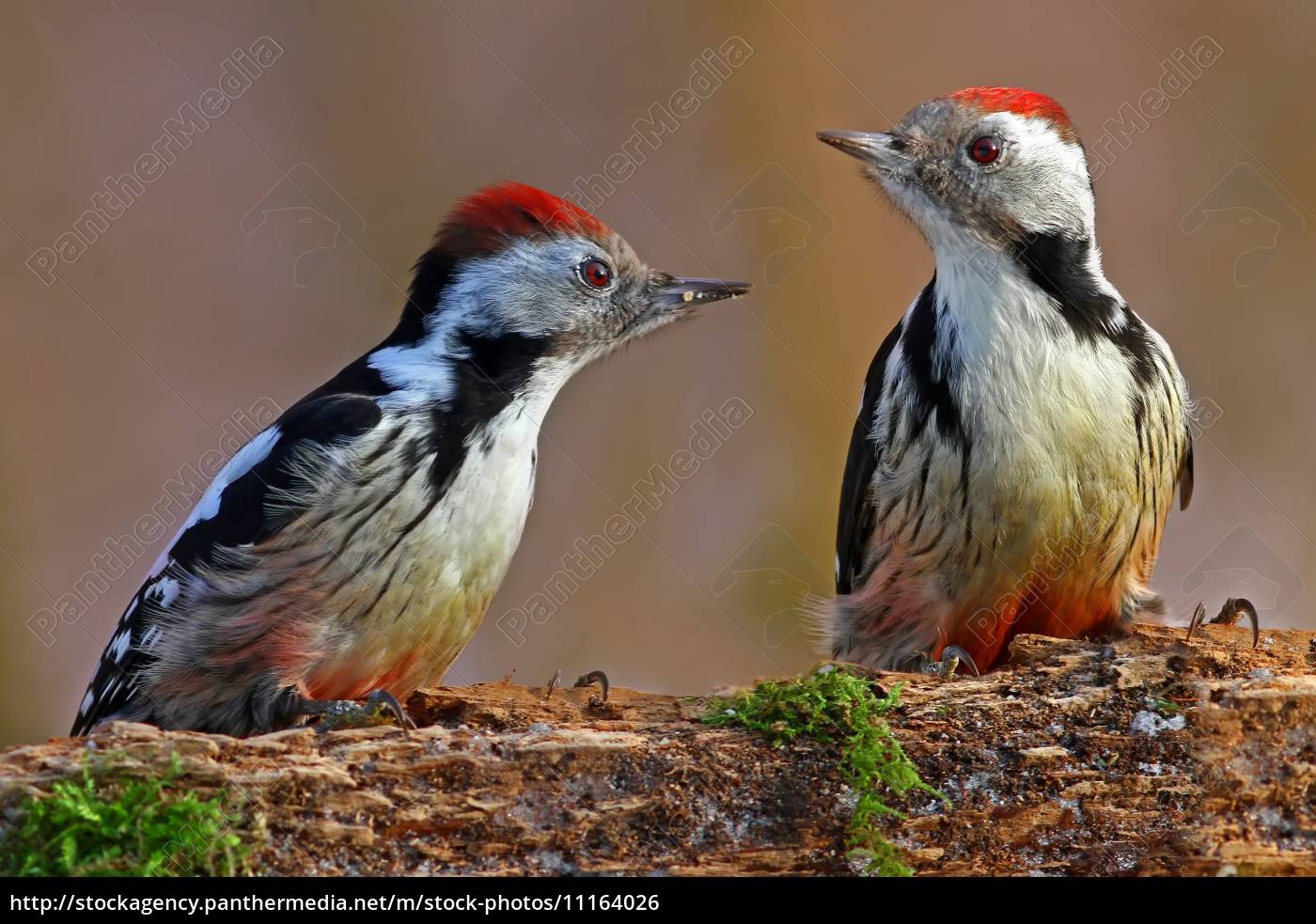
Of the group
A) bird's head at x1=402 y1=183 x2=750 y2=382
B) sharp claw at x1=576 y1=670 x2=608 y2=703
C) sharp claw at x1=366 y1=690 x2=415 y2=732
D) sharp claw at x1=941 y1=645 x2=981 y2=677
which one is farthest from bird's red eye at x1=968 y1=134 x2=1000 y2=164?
sharp claw at x1=366 y1=690 x2=415 y2=732

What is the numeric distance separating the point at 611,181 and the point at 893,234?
1385 millimetres

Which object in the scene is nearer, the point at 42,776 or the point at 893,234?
the point at 42,776

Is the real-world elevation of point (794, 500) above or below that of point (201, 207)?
above

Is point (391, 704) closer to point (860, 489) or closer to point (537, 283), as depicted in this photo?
point (537, 283)

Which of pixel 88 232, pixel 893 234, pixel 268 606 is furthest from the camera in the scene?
pixel 893 234

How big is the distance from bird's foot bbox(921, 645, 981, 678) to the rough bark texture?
78cm

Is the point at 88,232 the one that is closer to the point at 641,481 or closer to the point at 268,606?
the point at 641,481

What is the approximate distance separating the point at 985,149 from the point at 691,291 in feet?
3.29

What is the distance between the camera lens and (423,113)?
613cm

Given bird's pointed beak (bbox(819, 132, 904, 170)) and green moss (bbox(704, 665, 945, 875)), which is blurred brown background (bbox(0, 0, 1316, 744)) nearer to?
bird's pointed beak (bbox(819, 132, 904, 170))

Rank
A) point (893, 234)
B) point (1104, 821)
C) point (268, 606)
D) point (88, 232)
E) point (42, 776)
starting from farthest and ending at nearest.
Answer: point (893, 234)
point (88, 232)
point (268, 606)
point (1104, 821)
point (42, 776)

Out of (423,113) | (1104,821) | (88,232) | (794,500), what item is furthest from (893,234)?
(1104,821)

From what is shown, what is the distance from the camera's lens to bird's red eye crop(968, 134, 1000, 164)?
3719 mm

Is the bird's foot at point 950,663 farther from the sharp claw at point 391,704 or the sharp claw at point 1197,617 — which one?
the sharp claw at point 391,704
